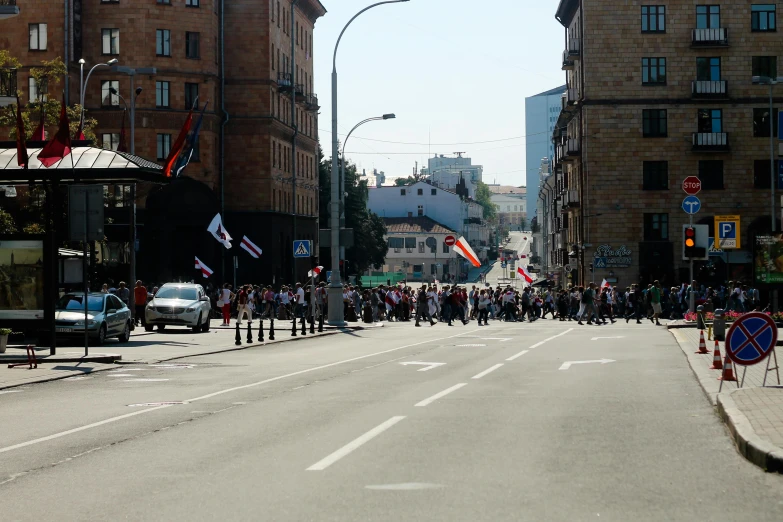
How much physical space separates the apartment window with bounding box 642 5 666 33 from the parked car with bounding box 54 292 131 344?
44912 millimetres

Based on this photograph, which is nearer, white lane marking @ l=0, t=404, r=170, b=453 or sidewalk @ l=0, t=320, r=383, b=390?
white lane marking @ l=0, t=404, r=170, b=453

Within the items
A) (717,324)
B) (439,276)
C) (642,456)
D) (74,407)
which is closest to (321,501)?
(642,456)

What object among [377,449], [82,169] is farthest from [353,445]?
[82,169]

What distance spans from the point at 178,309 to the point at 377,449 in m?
29.4

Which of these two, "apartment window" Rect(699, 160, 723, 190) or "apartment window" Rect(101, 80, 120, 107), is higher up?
"apartment window" Rect(101, 80, 120, 107)

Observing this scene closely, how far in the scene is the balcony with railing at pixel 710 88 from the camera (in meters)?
70.2

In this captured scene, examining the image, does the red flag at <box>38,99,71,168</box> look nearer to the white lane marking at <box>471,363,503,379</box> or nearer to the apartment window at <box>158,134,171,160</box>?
the white lane marking at <box>471,363,503,379</box>

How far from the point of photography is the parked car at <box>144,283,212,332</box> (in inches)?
1567

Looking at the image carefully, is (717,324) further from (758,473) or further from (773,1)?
(773,1)

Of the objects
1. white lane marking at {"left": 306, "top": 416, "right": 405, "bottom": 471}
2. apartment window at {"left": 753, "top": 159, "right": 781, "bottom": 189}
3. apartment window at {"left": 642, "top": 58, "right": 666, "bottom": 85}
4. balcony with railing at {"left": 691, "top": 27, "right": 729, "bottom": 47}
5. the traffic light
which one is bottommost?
white lane marking at {"left": 306, "top": 416, "right": 405, "bottom": 471}

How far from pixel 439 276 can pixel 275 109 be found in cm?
9018

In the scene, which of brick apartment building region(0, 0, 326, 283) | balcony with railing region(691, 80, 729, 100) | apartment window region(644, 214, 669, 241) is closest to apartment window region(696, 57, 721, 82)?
balcony with railing region(691, 80, 729, 100)

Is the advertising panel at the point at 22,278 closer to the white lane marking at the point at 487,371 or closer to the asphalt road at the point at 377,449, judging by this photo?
the asphalt road at the point at 377,449

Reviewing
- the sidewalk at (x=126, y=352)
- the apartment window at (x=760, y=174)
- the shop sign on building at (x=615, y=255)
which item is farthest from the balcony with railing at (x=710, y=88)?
the sidewalk at (x=126, y=352)
